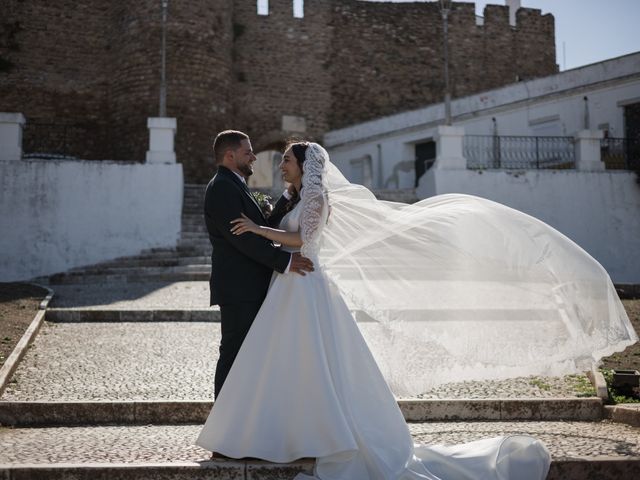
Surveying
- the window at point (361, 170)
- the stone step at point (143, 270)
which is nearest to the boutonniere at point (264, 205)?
the stone step at point (143, 270)

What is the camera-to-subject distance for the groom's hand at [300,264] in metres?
4.22

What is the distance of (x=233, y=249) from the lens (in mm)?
4371

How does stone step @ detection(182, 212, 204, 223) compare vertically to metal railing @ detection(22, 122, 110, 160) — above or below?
below

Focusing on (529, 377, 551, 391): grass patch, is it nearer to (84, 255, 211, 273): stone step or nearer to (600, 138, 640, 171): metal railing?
(84, 255, 211, 273): stone step

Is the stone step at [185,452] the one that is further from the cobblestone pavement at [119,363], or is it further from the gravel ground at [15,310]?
the gravel ground at [15,310]

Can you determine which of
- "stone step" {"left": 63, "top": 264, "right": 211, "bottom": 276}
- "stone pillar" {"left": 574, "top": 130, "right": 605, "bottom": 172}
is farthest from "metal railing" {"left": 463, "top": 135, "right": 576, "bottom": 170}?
"stone step" {"left": 63, "top": 264, "right": 211, "bottom": 276}

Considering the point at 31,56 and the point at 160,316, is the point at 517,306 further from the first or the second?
the point at 31,56

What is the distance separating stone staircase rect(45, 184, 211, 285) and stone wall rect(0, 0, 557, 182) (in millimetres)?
6821

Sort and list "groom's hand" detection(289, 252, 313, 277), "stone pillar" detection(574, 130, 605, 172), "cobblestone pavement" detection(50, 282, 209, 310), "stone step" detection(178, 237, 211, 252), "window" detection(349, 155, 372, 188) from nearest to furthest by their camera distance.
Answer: "groom's hand" detection(289, 252, 313, 277) < "cobblestone pavement" detection(50, 282, 209, 310) < "stone step" detection(178, 237, 211, 252) < "stone pillar" detection(574, 130, 605, 172) < "window" detection(349, 155, 372, 188)

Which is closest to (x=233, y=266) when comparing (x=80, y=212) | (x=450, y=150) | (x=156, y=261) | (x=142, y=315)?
(x=142, y=315)

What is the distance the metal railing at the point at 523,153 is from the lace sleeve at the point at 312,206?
13.8 metres

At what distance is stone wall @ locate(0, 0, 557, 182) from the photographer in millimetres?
21672

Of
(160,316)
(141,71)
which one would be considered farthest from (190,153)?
(160,316)

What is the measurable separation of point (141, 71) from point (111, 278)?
34.3 feet
